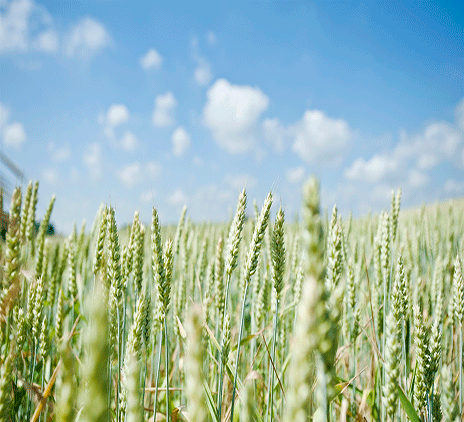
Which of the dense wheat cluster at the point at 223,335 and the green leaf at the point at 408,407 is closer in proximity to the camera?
the dense wheat cluster at the point at 223,335

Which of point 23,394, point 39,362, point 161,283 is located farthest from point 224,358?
point 39,362

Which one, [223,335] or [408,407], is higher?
[223,335]

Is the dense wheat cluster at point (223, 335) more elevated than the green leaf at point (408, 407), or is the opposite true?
the dense wheat cluster at point (223, 335)

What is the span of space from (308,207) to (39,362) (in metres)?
2.53

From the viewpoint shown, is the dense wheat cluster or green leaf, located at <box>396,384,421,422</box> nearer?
the dense wheat cluster

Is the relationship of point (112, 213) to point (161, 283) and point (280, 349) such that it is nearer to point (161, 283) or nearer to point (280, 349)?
point (161, 283)

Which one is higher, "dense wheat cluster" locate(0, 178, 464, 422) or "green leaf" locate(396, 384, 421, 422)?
"dense wheat cluster" locate(0, 178, 464, 422)

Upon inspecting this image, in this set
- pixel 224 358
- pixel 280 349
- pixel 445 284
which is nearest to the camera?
pixel 224 358

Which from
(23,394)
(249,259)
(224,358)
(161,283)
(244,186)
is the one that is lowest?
(23,394)

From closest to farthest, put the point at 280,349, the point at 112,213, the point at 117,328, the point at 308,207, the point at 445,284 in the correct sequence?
the point at 308,207 < the point at 117,328 < the point at 112,213 < the point at 280,349 < the point at 445,284

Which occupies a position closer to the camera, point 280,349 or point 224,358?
point 224,358

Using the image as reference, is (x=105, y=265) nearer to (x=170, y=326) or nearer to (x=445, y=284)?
(x=170, y=326)

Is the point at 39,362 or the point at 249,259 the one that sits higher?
the point at 249,259

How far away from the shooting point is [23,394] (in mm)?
1879
